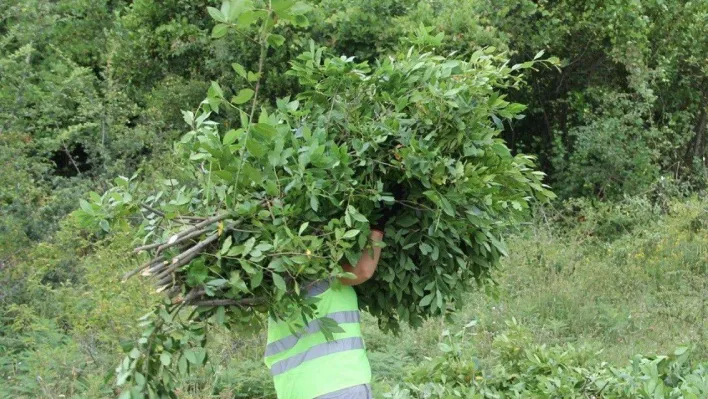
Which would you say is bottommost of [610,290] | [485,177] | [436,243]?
[610,290]

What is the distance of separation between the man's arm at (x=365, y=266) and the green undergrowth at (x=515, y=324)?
1.82 feet

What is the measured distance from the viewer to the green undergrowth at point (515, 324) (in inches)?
160

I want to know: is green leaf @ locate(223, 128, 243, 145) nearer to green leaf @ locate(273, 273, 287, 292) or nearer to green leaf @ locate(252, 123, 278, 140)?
green leaf @ locate(252, 123, 278, 140)

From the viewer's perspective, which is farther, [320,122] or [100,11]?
[100,11]

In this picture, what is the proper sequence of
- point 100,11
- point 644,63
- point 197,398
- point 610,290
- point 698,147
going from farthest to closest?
point 100,11 → point 698,147 → point 644,63 → point 610,290 → point 197,398

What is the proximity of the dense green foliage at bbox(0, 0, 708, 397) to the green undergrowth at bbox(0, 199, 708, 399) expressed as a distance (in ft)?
0.08

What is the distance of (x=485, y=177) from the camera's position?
11.3ft

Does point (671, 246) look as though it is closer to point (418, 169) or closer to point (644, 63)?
point (644, 63)

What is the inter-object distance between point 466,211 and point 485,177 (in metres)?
0.20

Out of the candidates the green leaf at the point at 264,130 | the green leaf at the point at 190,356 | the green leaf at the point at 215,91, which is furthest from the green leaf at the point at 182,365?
the green leaf at the point at 215,91

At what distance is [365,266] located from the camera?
3.51 meters

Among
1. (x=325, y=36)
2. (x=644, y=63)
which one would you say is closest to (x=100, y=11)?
(x=325, y=36)

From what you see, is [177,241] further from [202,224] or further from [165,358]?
[165,358]

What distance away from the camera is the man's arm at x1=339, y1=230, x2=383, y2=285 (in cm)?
351
